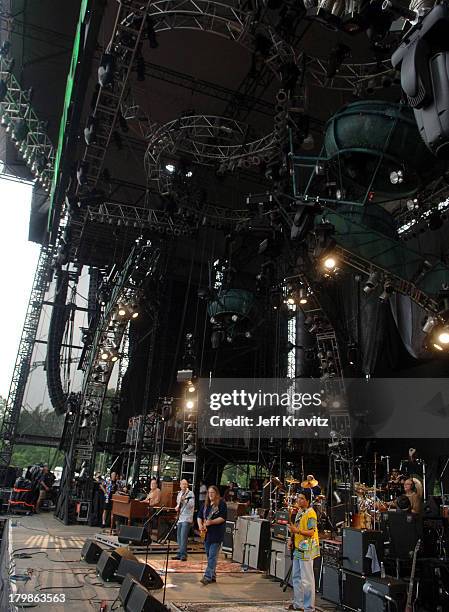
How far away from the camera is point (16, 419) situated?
20.5 m

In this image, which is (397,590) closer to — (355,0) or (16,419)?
(355,0)

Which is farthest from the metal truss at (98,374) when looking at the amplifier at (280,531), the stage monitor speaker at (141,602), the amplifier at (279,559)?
the stage monitor speaker at (141,602)

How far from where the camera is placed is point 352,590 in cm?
612

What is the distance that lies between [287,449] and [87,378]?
24.0ft

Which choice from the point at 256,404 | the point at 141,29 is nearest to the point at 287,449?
the point at 256,404

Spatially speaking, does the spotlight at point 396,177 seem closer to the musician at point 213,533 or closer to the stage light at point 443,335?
the stage light at point 443,335

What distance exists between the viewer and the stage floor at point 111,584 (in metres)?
5.59

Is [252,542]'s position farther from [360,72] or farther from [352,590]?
[360,72]

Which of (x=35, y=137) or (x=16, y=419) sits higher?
(x=35, y=137)

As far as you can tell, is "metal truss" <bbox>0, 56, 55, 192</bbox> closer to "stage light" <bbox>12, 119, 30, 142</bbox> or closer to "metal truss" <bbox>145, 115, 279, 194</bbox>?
"stage light" <bbox>12, 119, 30, 142</bbox>

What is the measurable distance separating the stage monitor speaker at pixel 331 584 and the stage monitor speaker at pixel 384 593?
39.7 inches

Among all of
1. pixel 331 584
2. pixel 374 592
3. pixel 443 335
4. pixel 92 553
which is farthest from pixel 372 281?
pixel 92 553

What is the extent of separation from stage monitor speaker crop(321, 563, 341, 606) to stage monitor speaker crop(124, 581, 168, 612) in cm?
296

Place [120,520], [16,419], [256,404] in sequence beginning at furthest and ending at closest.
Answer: [16,419], [256,404], [120,520]
